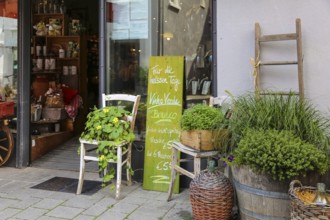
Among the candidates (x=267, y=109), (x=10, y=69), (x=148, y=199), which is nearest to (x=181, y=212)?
(x=148, y=199)

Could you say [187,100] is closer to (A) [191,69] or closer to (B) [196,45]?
(A) [191,69]

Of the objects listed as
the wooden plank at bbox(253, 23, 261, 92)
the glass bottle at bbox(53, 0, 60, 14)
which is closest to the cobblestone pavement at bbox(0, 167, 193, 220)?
the wooden plank at bbox(253, 23, 261, 92)

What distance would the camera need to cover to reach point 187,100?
4.39 metres

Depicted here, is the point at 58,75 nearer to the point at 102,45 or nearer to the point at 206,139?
the point at 102,45

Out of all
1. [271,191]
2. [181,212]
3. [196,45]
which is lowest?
[181,212]

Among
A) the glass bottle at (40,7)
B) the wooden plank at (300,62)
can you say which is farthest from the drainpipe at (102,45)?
the glass bottle at (40,7)

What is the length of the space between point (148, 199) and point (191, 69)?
4.95ft

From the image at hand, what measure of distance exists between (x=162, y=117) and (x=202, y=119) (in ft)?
2.47

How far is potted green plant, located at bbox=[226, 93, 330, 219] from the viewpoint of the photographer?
2.77 meters

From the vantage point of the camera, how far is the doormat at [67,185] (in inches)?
167

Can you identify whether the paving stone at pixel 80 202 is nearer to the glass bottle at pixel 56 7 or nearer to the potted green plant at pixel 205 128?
the potted green plant at pixel 205 128

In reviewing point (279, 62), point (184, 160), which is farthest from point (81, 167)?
point (279, 62)

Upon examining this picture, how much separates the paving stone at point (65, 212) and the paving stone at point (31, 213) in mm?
82

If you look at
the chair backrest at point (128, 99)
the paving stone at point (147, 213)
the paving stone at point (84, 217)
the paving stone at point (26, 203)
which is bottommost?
the paving stone at point (84, 217)
